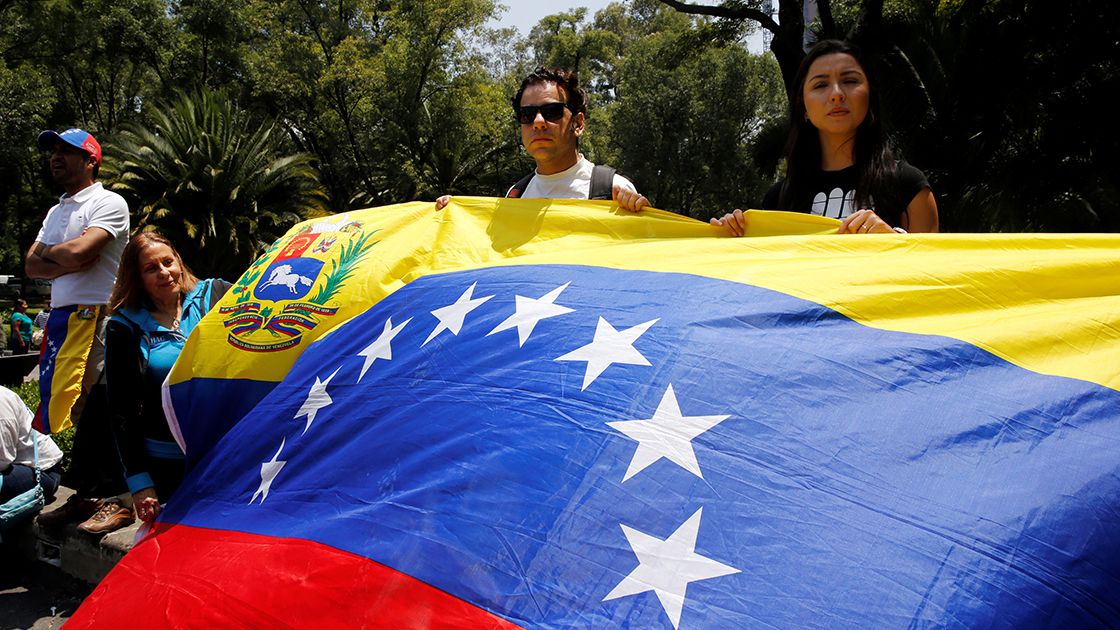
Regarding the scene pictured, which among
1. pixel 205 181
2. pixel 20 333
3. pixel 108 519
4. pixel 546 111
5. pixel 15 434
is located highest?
pixel 546 111

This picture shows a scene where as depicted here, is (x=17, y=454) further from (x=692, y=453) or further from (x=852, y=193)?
(x=852, y=193)

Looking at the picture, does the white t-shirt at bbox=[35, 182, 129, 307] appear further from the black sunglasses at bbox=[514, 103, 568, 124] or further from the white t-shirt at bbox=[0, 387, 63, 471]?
the black sunglasses at bbox=[514, 103, 568, 124]

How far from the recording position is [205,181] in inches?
853

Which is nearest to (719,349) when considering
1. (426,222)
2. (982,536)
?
(982,536)

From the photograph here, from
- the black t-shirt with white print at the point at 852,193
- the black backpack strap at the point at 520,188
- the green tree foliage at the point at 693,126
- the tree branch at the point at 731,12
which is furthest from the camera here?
the green tree foliage at the point at 693,126

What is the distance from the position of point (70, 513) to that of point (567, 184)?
3.17 m

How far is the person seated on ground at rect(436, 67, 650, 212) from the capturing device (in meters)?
A: 3.36

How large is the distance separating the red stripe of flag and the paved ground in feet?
6.43

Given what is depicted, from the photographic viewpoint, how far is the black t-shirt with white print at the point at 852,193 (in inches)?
107

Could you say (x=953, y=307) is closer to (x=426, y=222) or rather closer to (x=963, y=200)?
(x=426, y=222)

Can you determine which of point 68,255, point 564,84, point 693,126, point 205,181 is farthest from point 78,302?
point 693,126

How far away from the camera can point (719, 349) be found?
193cm

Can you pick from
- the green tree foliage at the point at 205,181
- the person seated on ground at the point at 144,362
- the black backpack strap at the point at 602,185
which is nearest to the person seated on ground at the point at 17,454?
the person seated on ground at the point at 144,362

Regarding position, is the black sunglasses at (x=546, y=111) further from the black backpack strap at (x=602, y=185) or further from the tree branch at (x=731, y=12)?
the tree branch at (x=731, y=12)
